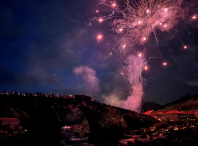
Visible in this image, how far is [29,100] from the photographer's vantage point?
21.3 metres

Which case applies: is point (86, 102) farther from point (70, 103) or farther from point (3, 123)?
point (3, 123)

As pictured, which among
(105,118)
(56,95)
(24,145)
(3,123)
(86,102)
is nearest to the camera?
(24,145)

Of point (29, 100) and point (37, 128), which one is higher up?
point (29, 100)

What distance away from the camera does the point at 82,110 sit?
1219 inches

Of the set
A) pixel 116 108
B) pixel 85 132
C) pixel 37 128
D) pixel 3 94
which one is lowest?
pixel 85 132

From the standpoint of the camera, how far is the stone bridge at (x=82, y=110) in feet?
69.4

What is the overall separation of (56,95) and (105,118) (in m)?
11.8

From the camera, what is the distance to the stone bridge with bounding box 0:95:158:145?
2115cm


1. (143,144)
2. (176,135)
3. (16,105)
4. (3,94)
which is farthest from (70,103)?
(176,135)

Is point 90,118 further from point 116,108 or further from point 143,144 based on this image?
point 143,144

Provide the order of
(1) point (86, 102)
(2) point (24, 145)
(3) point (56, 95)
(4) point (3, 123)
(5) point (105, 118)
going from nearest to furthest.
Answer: (2) point (24, 145) < (4) point (3, 123) < (3) point (56, 95) < (1) point (86, 102) < (5) point (105, 118)

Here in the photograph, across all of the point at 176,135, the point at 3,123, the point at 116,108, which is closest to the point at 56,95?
the point at 3,123

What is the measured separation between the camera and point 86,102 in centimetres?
2919

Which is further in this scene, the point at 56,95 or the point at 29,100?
the point at 56,95
